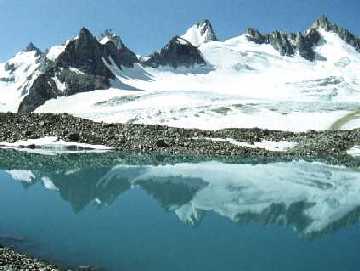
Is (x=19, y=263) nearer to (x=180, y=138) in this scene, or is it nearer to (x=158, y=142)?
(x=158, y=142)

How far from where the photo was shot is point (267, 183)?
47375 mm

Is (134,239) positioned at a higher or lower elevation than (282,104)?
lower

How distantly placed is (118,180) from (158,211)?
520 inches

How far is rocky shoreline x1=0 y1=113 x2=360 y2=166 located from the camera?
6919 cm

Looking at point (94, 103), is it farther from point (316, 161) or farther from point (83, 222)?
point (83, 222)

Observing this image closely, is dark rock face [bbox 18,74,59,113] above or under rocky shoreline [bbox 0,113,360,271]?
above

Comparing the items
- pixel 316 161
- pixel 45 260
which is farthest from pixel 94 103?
pixel 45 260

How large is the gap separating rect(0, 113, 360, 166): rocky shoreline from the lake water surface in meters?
13.0

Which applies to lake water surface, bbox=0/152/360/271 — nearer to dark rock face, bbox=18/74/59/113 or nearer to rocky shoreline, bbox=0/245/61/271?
rocky shoreline, bbox=0/245/61/271

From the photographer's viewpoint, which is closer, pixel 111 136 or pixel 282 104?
pixel 111 136

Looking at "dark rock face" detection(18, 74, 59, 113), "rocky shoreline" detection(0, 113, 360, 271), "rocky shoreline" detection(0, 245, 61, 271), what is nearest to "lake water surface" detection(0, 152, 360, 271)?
"rocky shoreline" detection(0, 245, 61, 271)

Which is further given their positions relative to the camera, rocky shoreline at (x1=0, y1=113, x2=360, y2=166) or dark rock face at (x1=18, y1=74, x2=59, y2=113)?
dark rock face at (x1=18, y1=74, x2=59, y2=113)

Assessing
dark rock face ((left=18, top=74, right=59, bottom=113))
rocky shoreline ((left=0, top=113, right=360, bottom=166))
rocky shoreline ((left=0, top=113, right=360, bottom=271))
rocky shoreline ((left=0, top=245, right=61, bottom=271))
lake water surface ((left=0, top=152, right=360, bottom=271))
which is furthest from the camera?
dark rock face ((left=18, top=74, right=59, bottom=113))

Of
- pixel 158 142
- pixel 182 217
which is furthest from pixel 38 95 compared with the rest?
pixel 182 217
